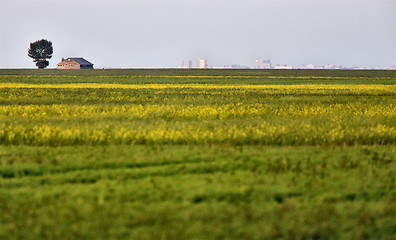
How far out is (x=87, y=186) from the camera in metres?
9.90

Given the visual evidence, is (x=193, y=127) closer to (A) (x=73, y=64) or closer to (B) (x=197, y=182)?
(B) (x=197, y=182)

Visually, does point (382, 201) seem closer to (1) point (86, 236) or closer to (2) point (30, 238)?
(1) point (86, 236)

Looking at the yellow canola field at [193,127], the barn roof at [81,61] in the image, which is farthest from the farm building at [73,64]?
the yellow canola field at [193,127]

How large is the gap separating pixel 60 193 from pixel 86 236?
2249 millimetres

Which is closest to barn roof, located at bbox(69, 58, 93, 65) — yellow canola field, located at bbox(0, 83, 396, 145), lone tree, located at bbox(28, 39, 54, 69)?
lone tree, located at bbox(28, 39, 54, 69)

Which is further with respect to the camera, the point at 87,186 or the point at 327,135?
the point at 327,135

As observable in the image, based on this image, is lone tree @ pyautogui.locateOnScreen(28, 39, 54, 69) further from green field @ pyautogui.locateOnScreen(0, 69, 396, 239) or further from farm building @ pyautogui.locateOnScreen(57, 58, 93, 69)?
green field @ pyautogui.locateOnScreen(0, 69, 396, 239)

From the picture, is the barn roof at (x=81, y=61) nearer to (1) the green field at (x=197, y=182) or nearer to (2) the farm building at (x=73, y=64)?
(2) the farm building at (x=73, y=64)

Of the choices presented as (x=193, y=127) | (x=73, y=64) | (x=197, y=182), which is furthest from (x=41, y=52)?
(x=197, y=182)

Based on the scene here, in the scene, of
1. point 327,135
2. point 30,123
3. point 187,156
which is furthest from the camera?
point 30,123

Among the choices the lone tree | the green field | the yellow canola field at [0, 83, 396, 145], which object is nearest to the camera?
the green field

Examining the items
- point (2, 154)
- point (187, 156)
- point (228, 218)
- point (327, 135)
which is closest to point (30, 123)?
point (2, 154)

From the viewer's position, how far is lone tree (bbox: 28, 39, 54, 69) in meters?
148

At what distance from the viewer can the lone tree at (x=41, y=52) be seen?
486 feet
